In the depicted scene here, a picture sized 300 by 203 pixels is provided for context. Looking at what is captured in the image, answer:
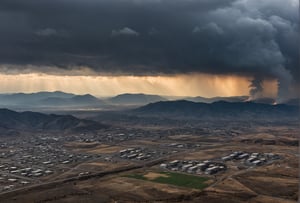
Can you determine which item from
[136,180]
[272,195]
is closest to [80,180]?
[136,180]

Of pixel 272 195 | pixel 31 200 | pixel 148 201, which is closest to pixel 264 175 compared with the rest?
pixel 272 195

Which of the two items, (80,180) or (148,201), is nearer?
(148,201)

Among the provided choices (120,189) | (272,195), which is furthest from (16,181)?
(272,195)

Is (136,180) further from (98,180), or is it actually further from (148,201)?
(148,201)

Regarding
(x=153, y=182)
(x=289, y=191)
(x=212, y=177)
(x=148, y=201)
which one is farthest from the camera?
(x=212, y=177)

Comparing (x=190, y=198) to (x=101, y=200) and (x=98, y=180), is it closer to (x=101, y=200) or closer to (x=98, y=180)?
(x=101, y=200)

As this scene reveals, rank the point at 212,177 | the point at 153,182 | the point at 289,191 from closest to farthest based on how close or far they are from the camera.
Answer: the point at 289,191, the point at 153,182, the point at 212,177

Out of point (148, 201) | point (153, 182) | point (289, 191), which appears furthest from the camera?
point (153, 182)

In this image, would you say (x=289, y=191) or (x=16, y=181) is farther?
(x=16, y=181)
